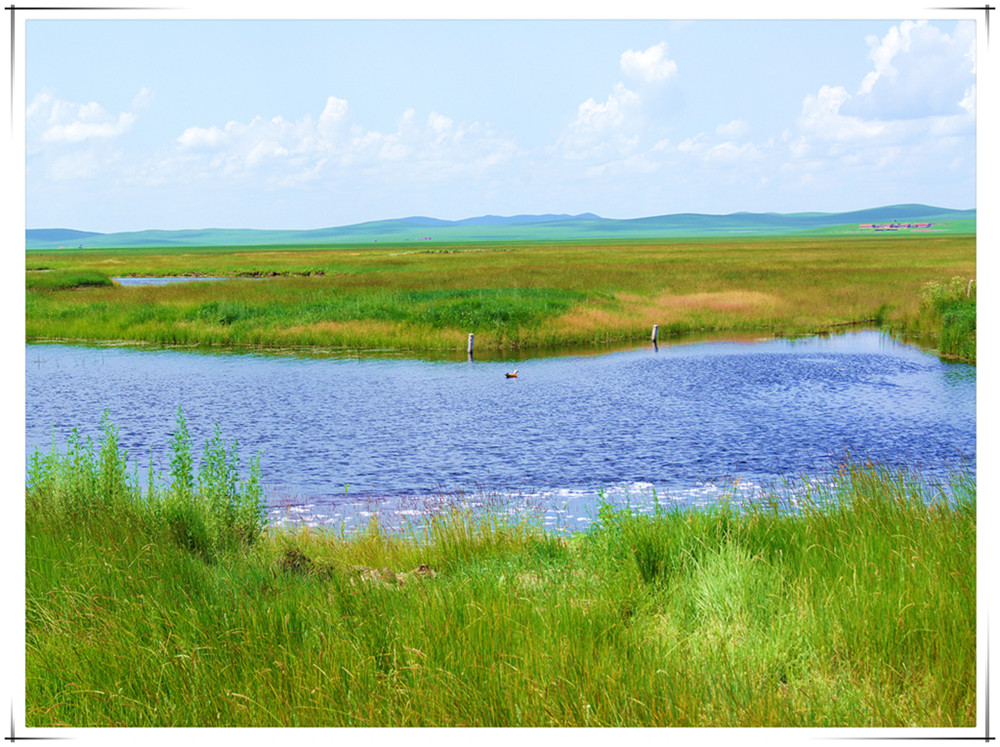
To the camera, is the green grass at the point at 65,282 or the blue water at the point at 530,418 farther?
the green grass at the point at 65,282

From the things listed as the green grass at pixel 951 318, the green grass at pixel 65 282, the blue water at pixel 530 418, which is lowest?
the blue water at pixel 530 418

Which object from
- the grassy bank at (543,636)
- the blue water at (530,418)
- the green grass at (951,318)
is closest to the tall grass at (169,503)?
the grassy bank at (543,636)

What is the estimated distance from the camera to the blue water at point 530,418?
16453 millimetres

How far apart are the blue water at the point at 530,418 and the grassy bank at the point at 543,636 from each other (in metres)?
3.26

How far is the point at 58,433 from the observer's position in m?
21.5

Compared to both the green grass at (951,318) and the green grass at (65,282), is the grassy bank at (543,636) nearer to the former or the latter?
the green grass at (951,318)

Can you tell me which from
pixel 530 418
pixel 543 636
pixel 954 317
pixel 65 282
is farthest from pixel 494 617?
pixel 65 282

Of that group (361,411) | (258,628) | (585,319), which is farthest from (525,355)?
(258,628)

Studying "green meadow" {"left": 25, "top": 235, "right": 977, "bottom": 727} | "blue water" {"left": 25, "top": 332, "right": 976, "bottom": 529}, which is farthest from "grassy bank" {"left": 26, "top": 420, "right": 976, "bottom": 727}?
"blue water" {"left": 25, "top": 332, "right": 976, "bottom": 529}

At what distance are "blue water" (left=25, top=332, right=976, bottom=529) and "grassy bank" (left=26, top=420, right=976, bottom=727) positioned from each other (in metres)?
3.26

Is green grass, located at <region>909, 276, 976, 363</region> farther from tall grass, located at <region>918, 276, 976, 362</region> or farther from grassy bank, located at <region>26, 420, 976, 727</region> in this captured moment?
grassy bank, located at <region>26, 420, 976, 727</region>

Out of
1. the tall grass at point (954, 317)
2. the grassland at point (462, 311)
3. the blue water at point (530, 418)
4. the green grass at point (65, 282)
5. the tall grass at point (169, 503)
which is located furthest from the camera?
the green grass at point (65, 282)

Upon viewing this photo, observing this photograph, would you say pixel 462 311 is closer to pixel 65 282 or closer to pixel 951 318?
pixel 951 318
